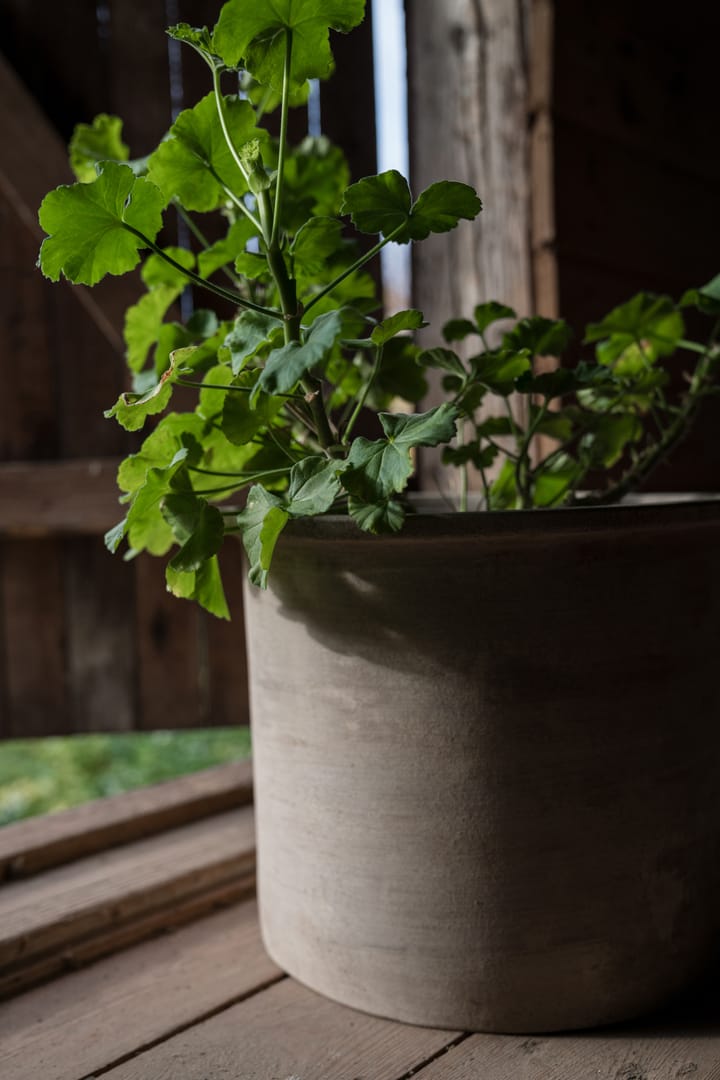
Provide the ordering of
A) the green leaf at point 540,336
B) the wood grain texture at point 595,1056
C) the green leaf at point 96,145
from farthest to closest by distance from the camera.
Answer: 1. the green leaf at point 96,145
2. the green leaf at point 540,336
3. the wood grain texture at point 595,1056

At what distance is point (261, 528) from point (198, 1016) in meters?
0.43

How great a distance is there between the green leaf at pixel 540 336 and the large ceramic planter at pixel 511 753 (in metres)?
0.19

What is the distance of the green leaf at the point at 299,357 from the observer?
61 centimetres

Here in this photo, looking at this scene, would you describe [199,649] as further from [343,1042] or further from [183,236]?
[343,1042]

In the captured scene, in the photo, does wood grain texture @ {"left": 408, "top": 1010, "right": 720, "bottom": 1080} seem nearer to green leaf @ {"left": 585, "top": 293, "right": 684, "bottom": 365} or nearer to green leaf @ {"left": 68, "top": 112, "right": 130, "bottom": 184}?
green leaf @ {"left": 585, "top": 293, "right": 684, "bottom": 365}

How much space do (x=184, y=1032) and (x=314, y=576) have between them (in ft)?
1.28

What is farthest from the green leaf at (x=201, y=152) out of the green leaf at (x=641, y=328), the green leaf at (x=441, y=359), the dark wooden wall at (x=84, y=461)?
the dark wooden wall at (x=84, y=461)

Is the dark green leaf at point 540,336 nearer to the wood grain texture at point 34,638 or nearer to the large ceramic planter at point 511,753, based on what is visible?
the large ceramic planter at point 511,753

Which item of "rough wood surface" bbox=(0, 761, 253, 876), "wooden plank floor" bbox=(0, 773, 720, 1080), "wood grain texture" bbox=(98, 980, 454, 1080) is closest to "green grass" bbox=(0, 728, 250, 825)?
"rough wood surface" bbox=(0, 761, 253, 876)

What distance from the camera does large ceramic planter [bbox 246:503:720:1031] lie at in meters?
0.73

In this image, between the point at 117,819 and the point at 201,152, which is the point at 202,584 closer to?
the point at 201,152

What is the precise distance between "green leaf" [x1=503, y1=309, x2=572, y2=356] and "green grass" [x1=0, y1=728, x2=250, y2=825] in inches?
91.4

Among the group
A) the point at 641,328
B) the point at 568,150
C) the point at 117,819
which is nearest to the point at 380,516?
the point at 641,328

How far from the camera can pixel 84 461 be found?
1.63 metres
